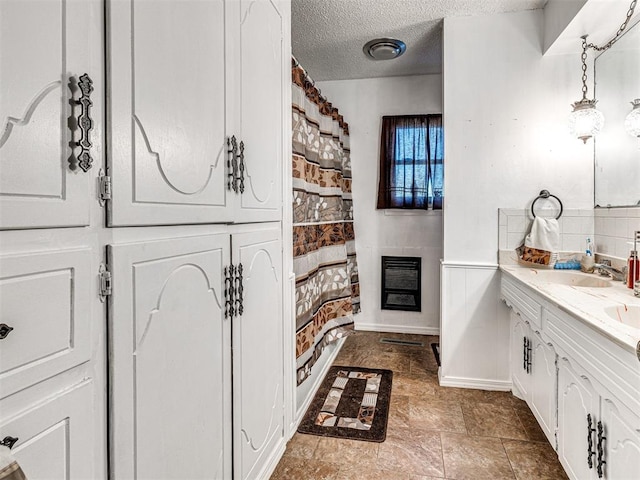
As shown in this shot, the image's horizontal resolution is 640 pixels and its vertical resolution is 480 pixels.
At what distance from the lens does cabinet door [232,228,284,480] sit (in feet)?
4.86

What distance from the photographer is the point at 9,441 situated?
653 millimetres

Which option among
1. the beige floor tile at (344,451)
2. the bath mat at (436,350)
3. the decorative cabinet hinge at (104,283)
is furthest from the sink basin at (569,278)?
the decorative cabinet hinge at (104,283)

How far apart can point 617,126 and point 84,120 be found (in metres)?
2.72

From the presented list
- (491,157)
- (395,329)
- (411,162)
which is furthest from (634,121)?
(395,329)

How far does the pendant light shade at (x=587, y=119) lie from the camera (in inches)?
91.0

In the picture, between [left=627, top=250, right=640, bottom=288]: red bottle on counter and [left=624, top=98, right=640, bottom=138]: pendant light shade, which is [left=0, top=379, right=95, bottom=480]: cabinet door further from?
[left=624, top=98, right=640, bottom=138]: pendant light shade

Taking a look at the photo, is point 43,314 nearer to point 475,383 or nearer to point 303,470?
point 303,470

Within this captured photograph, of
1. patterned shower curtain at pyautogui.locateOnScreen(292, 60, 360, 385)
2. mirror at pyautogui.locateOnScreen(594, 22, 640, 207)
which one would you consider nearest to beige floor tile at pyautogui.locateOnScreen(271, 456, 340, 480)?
patterned shower curtain at pyautogui.locateOnScreen(292, 60, 360, 385)

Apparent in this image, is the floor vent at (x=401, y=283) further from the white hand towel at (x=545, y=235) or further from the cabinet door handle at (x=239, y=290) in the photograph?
the cabinet door handle at (x=239, y=290)

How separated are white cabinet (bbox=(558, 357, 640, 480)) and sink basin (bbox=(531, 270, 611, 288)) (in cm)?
74

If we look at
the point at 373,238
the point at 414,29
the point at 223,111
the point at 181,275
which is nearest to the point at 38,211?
the point at 181,275

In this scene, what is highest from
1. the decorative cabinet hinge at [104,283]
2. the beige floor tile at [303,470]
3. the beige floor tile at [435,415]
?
the decorative cabinet hinge at [104,283]

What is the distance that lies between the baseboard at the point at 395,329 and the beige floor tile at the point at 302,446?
2.04 m

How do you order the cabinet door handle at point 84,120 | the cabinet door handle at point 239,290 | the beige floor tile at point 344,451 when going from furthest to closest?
the beige floor tile at point 344,451 < the cabinet door handle at point 239,290 < the cabinet door handle at point 84,120
